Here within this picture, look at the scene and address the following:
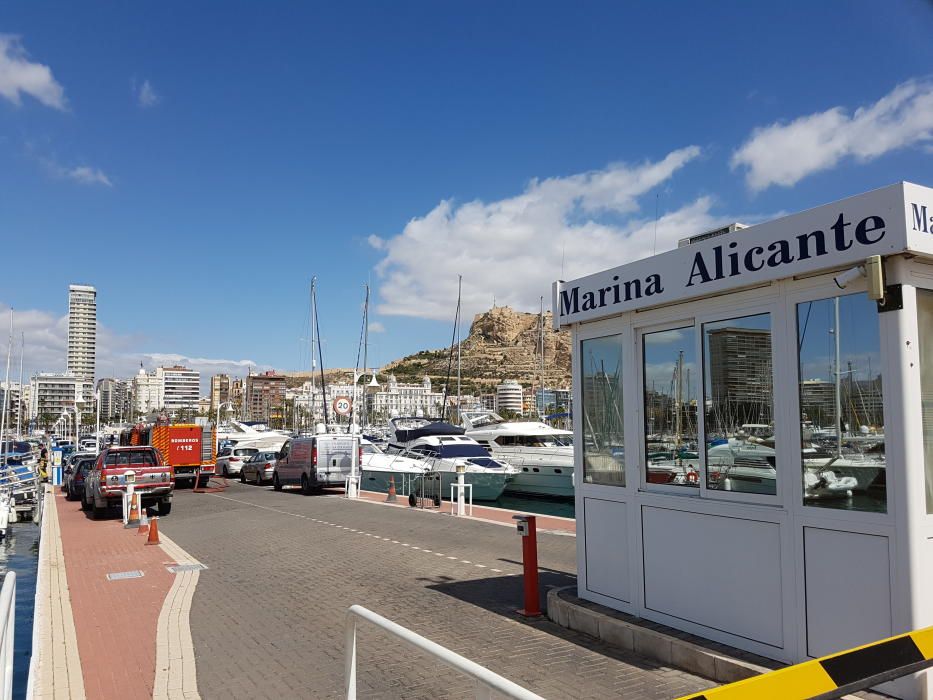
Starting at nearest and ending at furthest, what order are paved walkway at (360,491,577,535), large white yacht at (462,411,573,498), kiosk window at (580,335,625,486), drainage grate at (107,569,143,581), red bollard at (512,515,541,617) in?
kiosk window at (580,335,625,486), red bollard at (512,515,541,617), drainage grate at (107,569,143,581), paved walkway at (360,491,577,535), large white yacht at (462,411,573,498)

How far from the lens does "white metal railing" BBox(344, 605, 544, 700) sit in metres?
2.61

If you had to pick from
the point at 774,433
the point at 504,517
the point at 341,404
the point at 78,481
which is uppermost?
the point at 341,404

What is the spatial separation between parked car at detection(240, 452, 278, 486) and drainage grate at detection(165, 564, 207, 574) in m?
19.8

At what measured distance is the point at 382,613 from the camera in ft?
27.1

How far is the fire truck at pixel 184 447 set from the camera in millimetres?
28531

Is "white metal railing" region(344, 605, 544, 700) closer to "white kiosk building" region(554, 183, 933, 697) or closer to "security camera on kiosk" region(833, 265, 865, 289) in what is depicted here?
"white kiosk building" region(554, 183, 933, 697)

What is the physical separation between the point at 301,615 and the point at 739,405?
542cm

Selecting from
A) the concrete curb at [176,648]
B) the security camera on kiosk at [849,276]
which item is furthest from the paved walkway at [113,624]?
the security camera on kiosk at [849,276]

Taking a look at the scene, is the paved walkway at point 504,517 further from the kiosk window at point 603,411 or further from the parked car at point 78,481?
the parked car at point 78,481

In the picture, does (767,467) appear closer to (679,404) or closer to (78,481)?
(679,404)

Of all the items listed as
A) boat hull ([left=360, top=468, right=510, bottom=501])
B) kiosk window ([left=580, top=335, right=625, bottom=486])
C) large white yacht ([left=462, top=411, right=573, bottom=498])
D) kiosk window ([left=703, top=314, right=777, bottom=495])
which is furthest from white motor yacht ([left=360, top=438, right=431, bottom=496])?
kiosk window ([left=703, top=314, right=777, bottom=495])

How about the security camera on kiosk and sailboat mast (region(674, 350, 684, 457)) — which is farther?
sailboat mast (region(674, 350, 684, 457))

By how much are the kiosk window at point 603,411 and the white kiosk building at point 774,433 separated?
0.09 feet

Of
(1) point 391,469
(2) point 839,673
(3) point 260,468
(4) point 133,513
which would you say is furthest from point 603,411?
(3) point 260,468
